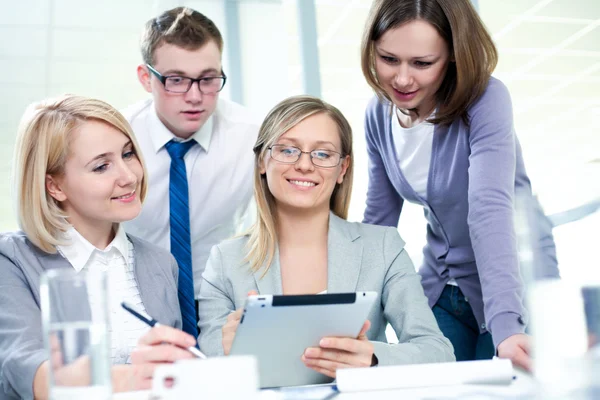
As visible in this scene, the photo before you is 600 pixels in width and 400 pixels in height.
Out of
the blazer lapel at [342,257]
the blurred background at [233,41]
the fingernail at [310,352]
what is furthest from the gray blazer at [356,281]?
the blurred background at [233,41]

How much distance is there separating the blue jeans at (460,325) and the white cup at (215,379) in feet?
3.97

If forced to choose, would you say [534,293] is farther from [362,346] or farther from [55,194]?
[55,194]

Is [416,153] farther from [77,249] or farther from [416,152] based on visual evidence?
[77,249]

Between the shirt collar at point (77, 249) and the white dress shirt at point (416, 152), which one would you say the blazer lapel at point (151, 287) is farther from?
the white dress shirt at point (416, 152)

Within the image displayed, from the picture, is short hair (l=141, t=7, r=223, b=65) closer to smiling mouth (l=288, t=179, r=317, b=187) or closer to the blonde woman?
the blonde woman

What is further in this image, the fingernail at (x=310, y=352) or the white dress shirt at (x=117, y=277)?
the white dress shirt at (x=117, y=277)

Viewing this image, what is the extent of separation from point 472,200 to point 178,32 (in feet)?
3.73

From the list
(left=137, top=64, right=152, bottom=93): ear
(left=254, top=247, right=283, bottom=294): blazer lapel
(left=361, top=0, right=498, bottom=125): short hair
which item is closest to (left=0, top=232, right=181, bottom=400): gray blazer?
(left=254, top=247, right=283, bottom=294): blazer lapel

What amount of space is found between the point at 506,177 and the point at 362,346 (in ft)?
1.89

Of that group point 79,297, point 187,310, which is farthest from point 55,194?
point 79,297

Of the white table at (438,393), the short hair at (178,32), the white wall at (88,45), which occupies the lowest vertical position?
the white table at (438,393)

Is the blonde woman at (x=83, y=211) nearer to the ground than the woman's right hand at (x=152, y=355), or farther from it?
farther from it

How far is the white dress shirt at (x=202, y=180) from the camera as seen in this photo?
2160 mm

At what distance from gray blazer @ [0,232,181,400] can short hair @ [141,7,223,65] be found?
731 millimetres
